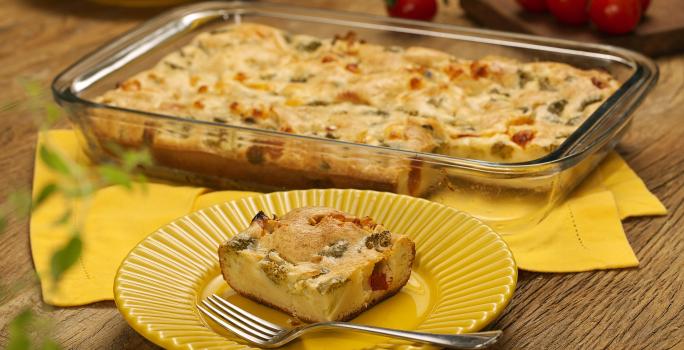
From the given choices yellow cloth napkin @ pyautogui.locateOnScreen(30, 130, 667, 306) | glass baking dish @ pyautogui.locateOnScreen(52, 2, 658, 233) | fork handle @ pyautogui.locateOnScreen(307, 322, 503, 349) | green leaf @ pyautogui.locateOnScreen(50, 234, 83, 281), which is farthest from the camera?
glass baking dish @ pyautogui.locateOnScreen(52, 2, 658, 233)

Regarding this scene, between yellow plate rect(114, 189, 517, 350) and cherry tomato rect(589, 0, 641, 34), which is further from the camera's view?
cherry tomato rect(589, 0, 641, 34)

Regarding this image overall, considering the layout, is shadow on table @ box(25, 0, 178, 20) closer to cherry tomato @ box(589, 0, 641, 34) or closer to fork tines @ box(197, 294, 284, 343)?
cherry tomato @ box(589, 0, 641, 34)

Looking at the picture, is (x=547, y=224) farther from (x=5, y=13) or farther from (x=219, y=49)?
(x=5, y=13)

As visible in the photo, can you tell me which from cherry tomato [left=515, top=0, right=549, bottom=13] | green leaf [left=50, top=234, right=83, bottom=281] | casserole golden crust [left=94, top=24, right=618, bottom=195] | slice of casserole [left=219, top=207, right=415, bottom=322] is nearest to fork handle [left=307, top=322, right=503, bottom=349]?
slice of casserole [left=219, top=207, right=415, bottom=322]

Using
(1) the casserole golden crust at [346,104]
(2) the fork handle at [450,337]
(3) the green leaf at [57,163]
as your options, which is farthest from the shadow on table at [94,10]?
(3) the green leaf at [57,163]

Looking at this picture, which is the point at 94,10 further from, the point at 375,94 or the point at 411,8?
the point at 375,94

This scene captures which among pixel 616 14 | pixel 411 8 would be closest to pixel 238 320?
pixel 616 14
